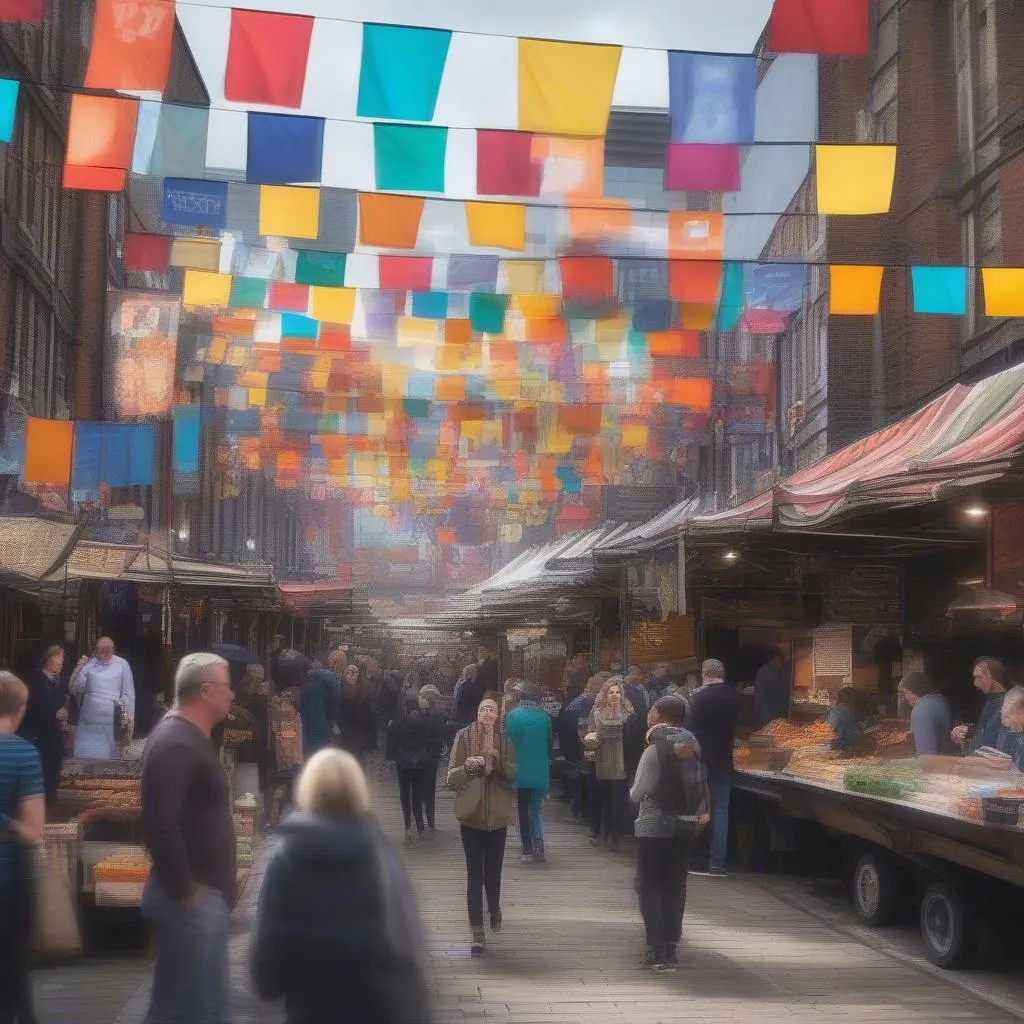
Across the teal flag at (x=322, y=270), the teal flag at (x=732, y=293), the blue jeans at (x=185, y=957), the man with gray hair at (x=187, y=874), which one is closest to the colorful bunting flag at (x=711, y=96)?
the teal flag at (x=732, y=293)

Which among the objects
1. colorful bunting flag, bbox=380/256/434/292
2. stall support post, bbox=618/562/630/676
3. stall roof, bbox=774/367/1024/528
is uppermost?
colorful bunting flag, bbox=380/256/434/292

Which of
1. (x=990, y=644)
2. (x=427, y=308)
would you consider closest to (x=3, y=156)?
(x=427, y=308)

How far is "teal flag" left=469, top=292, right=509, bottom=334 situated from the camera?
20.1 metres

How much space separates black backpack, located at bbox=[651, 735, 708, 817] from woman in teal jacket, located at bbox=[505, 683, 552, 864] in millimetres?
5701

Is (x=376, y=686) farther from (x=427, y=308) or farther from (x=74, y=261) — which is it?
(x=427, y=308)

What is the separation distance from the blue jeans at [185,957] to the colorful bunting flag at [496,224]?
35.8 ft

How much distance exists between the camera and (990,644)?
16.7 m

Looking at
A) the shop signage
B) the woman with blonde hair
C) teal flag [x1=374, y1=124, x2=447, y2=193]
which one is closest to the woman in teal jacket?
the woman with blonde hair

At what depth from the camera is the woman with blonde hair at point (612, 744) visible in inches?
634

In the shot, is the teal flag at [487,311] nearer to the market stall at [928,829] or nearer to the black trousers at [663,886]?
the market stall at [928,829]

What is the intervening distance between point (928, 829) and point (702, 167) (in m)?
6.96

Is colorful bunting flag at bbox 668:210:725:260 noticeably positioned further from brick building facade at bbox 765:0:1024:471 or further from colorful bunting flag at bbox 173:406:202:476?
colorful bunting flag at bbox 173:406:202:476

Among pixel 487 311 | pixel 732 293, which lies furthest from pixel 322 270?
pixel 732 293

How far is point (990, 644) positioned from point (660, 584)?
3.66 metres
